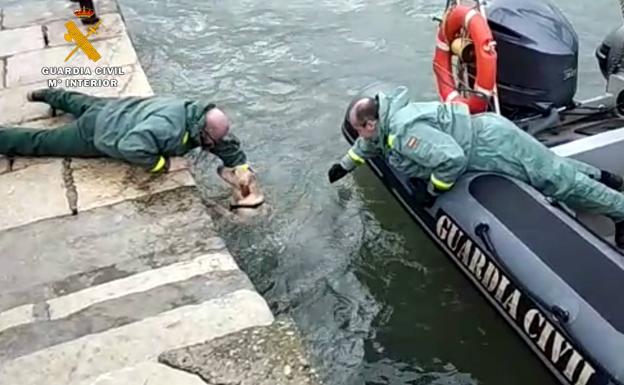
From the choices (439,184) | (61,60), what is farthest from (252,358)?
(61,60)

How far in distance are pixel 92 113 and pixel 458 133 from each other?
1.95 metres

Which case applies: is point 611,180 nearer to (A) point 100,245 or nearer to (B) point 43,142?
(A) point 100,245

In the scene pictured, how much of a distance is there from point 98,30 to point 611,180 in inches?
158

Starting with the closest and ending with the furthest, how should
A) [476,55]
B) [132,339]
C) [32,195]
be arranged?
[132,339] → [32,195] → [476,55]

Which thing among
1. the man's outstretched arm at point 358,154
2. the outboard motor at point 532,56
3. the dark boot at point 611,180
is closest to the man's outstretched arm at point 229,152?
the man's outstretched arm at point 358,154

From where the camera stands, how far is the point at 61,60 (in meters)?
6.05

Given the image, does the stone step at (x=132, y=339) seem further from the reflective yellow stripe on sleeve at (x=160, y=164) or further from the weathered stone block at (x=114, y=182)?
the reflective yellow stripe on sleeve at (x=160, y=164)

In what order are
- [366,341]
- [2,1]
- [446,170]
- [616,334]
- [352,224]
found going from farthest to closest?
1. [2,1]
2. [352,224]
3. [366,341]
4. [446,170]
5. [616,334]

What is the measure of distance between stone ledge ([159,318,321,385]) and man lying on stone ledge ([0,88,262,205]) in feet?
4.83

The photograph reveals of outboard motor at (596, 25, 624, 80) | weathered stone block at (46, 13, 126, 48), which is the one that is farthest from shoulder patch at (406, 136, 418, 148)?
weathered stone block at (46, 13, 126, 48)

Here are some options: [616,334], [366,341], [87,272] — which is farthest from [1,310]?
[616,334]

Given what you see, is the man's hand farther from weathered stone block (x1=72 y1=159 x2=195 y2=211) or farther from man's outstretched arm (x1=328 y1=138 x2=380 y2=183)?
man's outstretched arm (x1=328 y1=138 x2=380 y2=183)

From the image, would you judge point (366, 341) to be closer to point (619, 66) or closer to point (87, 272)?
point (87, 272)

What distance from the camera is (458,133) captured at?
4.10 metres
